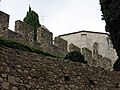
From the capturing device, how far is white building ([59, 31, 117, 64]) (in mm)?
29406

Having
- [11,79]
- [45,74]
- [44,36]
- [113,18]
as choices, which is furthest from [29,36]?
[11,79]

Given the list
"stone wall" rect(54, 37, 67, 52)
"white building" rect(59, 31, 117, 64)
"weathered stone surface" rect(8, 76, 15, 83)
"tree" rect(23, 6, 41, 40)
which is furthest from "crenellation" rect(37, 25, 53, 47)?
"weathered stone surface" rect(8, 76, 15, 83)

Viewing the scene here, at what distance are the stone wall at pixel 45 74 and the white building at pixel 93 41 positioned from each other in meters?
15.8

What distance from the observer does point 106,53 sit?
30.3 meters

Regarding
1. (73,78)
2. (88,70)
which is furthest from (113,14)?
(73,78)

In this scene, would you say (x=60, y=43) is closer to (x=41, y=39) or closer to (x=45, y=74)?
(x=41, y=39)

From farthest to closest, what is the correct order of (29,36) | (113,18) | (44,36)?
(44,36), (29,36), (113,18)

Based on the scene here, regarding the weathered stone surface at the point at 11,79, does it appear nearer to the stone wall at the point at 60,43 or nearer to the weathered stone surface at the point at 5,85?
the weathered stone surface at the point at 5,85

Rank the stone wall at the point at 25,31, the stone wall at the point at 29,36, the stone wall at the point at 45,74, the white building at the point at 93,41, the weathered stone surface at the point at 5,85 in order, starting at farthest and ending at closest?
the white building at the point at 93,41, the stone wall at the point at 25,31, the stone wall at the point at 29,36, the stone wall at the point at 45,74, the weathered stone surface at the point at 5,85

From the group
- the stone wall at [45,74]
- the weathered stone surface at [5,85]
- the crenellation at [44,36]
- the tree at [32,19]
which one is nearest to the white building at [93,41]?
the tree at [32,19]

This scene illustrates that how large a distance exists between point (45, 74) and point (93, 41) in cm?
1938

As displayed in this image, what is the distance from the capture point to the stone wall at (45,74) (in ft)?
32.3

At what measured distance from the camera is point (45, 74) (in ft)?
35.9

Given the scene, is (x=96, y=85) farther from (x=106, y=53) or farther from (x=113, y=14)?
(x=106, y=53)
